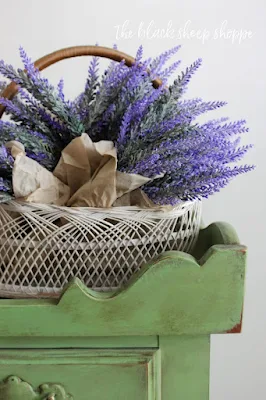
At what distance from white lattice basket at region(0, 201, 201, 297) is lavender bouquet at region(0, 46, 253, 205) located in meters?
0.04

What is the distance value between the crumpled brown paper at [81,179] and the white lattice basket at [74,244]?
0.06 ft

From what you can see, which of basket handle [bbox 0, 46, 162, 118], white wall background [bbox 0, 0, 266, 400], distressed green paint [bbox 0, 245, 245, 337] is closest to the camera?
distressed green paint [bbox 0, 245, 245, 337]

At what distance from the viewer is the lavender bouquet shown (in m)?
0.59

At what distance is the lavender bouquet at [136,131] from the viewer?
590 millimetres

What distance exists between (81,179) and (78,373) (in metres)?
0.22

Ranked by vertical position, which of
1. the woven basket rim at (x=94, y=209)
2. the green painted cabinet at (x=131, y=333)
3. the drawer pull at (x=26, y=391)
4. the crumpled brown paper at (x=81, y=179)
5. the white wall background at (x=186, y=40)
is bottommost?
the drawer pull at (x=26, y=391)

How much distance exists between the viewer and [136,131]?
0.60 m

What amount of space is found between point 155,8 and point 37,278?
679 mm

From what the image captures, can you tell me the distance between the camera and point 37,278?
593 millimetres

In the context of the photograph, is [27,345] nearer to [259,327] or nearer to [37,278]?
[37,278]

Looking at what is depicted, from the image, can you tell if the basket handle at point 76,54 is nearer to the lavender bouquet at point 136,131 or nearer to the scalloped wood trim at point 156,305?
the lavender bouquet at point 136,131

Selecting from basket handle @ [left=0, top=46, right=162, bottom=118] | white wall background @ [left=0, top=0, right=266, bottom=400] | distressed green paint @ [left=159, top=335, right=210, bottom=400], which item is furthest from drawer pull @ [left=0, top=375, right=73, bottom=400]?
white wall background @ [left=0, top=0, right=266, bottom=400]

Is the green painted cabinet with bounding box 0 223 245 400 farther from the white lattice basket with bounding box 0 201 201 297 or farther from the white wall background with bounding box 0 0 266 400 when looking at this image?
the white wall background with bounding box 0 0 266 400

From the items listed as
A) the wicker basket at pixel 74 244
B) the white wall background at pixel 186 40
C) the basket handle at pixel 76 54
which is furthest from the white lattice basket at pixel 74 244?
the white wall background at pixel 186 40
